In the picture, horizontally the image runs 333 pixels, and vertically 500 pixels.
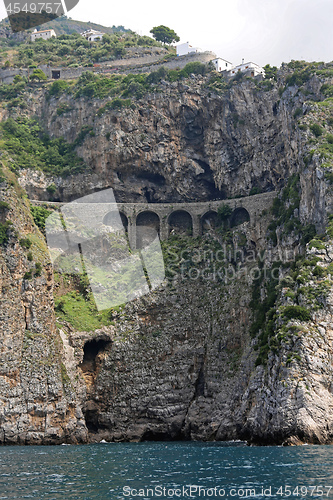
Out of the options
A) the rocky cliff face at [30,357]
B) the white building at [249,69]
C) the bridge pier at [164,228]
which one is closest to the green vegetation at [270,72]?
the white building at [249,69]

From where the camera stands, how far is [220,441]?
227ft

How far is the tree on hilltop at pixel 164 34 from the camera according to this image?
12862 cm

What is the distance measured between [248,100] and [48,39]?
5861cm

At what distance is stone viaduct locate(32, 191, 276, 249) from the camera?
8931 centimetres

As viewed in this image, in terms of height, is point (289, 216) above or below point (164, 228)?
below

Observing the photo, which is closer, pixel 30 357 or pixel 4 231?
pixel 30 357

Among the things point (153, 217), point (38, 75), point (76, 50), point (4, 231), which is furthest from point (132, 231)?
point (76, 50)

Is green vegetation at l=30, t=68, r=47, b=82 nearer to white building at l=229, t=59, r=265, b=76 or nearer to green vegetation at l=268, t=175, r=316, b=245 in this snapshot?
white building at l=229, t=59, r=265, b=76

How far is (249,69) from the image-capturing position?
313 feet

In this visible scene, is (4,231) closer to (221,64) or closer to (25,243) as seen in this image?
(25,243)

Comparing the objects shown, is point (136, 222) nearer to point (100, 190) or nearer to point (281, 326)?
point (100, 190)

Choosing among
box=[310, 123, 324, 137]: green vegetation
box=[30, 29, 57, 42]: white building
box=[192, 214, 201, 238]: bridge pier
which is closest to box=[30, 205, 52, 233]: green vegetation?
box=[192, 214, 201, 238]: bridge pier

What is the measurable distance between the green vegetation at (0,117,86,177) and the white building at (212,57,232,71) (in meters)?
22.2

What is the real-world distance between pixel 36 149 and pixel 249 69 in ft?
97.7
